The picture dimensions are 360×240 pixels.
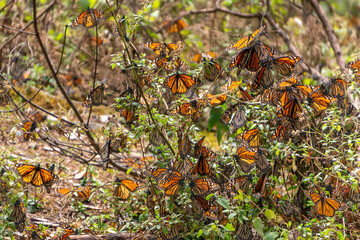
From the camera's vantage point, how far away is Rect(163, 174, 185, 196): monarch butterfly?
2.27 metres

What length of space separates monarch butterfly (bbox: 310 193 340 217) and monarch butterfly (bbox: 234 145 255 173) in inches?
15.6

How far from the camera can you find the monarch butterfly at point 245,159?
2369 millimetres

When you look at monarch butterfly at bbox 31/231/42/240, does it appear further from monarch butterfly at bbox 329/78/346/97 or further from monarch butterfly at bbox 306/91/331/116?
monarch butterfly at bbox 329/78/346/97

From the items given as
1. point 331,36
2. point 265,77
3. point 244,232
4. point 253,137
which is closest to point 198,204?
point 244,232

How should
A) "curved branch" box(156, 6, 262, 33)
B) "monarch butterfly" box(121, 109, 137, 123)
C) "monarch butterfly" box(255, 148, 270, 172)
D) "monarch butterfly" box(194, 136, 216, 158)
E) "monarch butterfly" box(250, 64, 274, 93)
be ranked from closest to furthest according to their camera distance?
"monarch butterfly" box(250, 64, 274, 93)
"monarch butterfly" box(255, 148, 270, 172)
"monarch butterfly" box(194, 136, 216, 158)
"monarch butterfly" box(121, 109, 137, 123)
"curved branch" box(156, 6, 262, 33)

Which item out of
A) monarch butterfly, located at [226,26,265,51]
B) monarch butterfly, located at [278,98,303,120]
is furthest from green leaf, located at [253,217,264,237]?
monarch butterfly, located at [226,26,265,51]

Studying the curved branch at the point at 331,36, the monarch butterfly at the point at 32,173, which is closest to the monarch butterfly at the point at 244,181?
the monarch butterfly at the point at 32,173

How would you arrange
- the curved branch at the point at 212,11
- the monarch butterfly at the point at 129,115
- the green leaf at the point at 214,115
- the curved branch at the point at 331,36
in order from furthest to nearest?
the curved branch at the point at 212,11, the curved branch at the point at 331,36, the green leaf at the point at 214,115, the monarch butterfly at the point at 129,115

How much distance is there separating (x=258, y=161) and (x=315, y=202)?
398 mm

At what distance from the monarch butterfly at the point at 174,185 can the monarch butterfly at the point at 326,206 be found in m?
0.76

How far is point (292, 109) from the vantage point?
7.36 feet

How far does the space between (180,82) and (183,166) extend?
455 mm

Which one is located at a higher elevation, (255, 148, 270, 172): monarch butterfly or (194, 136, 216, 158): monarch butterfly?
(194, 136, 216, 158): monarch butterfly

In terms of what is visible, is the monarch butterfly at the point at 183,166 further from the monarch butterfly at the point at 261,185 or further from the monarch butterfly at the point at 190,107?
the monarch butterfly at the point at 261,185
